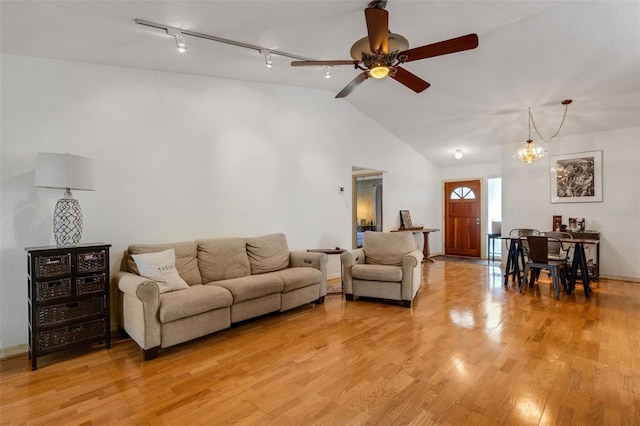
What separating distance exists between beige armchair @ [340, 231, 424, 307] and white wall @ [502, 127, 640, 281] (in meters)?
3.65

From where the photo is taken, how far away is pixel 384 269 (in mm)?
3953

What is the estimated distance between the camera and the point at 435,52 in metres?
2.48

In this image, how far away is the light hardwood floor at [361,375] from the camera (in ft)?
6.03

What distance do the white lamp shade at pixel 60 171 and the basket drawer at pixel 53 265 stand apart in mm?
575

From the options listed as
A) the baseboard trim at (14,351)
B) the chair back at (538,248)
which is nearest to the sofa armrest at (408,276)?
the chair back at (538,248)

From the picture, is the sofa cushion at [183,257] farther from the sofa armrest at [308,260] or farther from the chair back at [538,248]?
the chair back at [538,248]

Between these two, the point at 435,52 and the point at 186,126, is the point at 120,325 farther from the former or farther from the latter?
the point at 435,52

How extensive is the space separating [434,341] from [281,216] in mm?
2684

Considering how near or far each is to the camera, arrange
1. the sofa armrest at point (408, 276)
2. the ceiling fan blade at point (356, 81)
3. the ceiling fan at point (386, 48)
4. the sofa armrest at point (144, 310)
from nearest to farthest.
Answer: the ceiling fan at point (386, 48)
the sofa armrest at point (144, 310)
the ceiling fan blade at point (356, 81)
the sofa armrest at point (408, 276)

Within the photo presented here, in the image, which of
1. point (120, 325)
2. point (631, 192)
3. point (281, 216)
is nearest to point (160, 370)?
point (120, 325)

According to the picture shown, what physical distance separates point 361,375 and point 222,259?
2.04 meters

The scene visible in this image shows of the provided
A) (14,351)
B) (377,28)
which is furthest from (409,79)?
(14,351)

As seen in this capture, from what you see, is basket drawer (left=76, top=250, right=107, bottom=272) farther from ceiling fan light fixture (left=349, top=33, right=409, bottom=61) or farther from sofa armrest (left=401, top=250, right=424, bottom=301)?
sofa armrest (left=401, top=250, right=424, bottom=301)

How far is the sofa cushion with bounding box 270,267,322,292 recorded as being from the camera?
3.55 m
